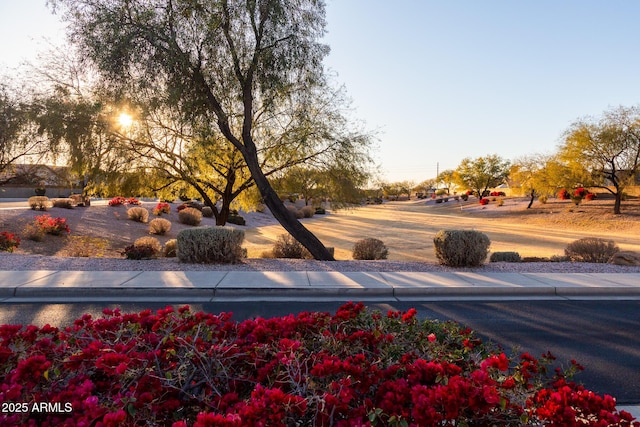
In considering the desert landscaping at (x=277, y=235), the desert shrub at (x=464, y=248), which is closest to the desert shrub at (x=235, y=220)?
the desert landscaping at (x=277, y=235)

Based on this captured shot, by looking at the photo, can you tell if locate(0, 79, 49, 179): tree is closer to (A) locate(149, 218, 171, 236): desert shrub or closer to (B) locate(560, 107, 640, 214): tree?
(A) locate(149, 218, 171, 236): desert shrub

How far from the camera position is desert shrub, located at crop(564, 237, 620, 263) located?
12775mm

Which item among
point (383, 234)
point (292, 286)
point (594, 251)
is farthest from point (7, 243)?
point (383, 234)

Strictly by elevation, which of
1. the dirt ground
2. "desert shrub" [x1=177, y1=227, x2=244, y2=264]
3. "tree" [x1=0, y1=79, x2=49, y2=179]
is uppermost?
"tree" [x1=0, y1=79, x2=49, y2=179]

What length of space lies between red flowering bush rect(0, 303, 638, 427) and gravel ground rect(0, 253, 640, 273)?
22.6 ft

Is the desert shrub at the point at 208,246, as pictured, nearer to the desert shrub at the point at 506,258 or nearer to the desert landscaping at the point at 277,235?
the desert landscaping at the point at 277,235

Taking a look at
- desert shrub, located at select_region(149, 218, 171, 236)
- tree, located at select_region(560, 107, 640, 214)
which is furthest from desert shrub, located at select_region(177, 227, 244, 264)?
tree, located at select_region(560, 107, 640, 214)

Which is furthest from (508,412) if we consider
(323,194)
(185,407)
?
(323,194)

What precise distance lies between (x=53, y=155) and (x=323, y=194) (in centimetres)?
968

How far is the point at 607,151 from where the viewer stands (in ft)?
116

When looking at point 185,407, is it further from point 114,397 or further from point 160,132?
point 160,132

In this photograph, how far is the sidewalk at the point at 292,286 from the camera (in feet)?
25.4

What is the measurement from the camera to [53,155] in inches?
539

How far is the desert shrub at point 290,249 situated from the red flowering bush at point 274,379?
10120mm
